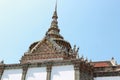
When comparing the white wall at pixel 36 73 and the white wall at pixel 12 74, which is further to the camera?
the white wall at pixel 12 74

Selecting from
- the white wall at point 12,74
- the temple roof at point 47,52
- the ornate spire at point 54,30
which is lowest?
the white wall at point 12,74

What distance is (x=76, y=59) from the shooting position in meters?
42.7

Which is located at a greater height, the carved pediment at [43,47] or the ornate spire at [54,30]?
the ornate spire at [54,30]

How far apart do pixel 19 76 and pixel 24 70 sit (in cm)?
104

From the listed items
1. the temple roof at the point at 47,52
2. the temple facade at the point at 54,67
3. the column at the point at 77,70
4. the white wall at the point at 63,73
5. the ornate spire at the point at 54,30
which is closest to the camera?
the column at the point at 77,70

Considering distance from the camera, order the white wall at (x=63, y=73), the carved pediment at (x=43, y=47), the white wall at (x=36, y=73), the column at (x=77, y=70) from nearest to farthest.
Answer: the column at (x=77, y=70) → the white wall at (x=63, y=73) → the white wall at (x=36, y=73) → the carved pediment at (x=43, y=47)

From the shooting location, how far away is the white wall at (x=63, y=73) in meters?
42.0

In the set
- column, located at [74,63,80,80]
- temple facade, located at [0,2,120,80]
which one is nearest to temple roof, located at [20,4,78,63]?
temple facade, located at [0,2,120,80]

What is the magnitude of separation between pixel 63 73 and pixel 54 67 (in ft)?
5.68

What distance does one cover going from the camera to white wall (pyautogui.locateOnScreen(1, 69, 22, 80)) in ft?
145

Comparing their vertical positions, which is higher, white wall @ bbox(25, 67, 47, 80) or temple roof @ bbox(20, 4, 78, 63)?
temple roof @ bbox(20, 4, 78, 63)

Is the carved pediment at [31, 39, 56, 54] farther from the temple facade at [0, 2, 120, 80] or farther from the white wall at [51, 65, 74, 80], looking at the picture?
the white wall at [51, 65, 74, 80]

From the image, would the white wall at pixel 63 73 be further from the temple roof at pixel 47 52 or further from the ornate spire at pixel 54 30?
the ornate spire at pixel 54 30

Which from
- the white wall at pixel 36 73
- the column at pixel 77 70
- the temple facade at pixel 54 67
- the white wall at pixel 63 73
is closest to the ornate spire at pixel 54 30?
the temple facade at pixel 54 67
